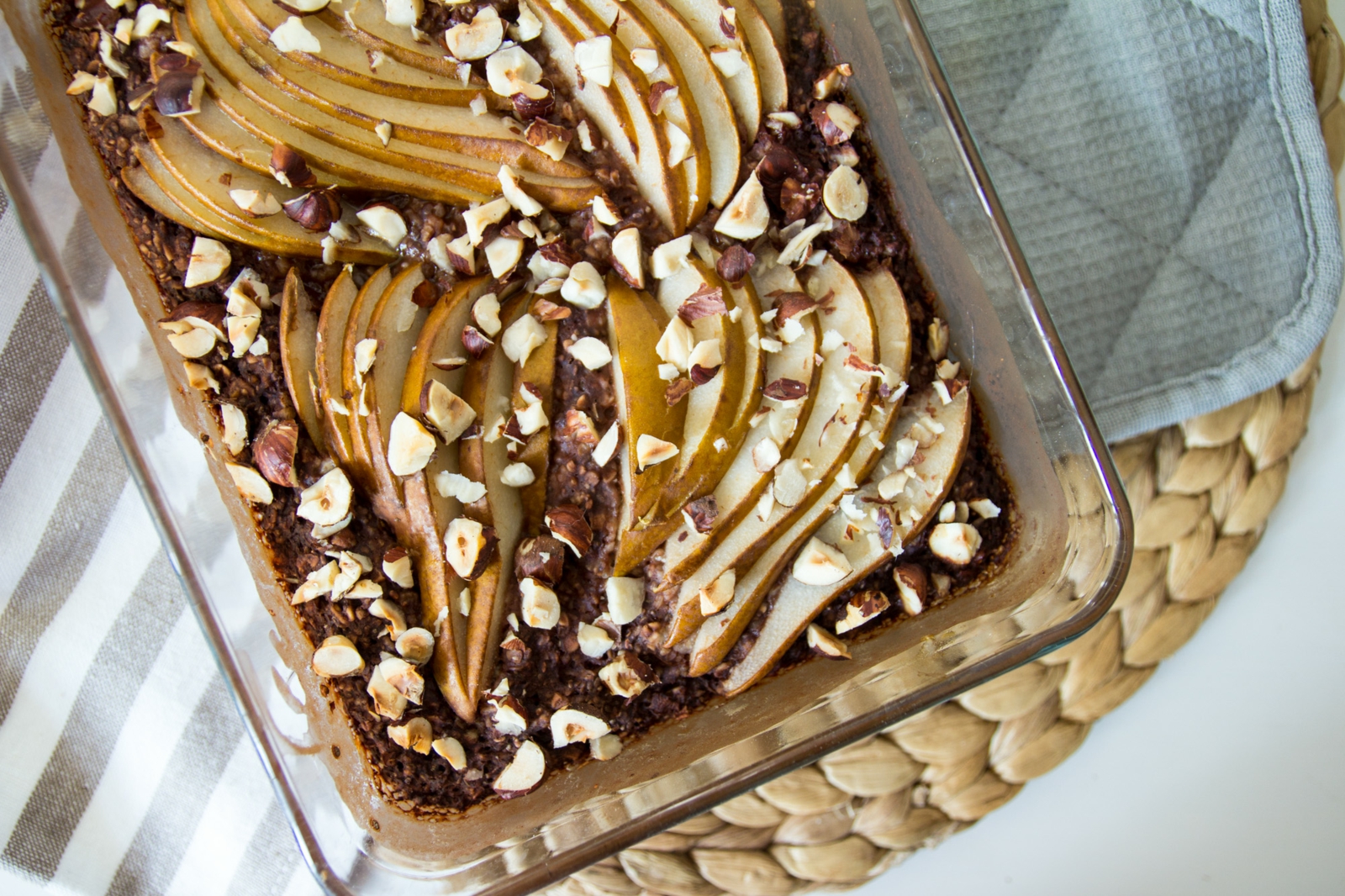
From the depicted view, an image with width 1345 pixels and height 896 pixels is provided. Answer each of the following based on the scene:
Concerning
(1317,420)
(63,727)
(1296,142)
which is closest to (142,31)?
(63,727)

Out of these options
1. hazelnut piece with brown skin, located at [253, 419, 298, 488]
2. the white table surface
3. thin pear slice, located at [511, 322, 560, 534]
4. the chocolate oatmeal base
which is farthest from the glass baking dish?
the white table surface

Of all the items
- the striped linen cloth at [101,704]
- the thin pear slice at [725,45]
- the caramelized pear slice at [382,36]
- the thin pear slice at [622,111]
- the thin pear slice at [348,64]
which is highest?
the thin pear slice at [725,45]

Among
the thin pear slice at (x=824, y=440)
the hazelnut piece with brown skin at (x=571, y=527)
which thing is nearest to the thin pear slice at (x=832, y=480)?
the thin pear slice at (x=824, y=440)

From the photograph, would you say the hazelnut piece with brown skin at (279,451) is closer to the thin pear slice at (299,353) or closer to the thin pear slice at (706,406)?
the thin pear slice at (299,353)

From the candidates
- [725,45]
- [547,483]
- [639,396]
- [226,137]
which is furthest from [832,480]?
[226,137]

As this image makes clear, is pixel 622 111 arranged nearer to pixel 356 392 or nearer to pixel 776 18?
pixel 776 18

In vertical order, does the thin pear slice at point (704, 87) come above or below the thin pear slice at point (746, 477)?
above

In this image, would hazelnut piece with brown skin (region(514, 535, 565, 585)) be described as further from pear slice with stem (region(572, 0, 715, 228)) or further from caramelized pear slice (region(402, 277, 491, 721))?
pear slice with stem (region(572, 0, 715, 228))

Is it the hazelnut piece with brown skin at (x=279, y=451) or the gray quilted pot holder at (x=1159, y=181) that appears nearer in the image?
the hazelnut piece with brown skin at (x=279, y=451)
